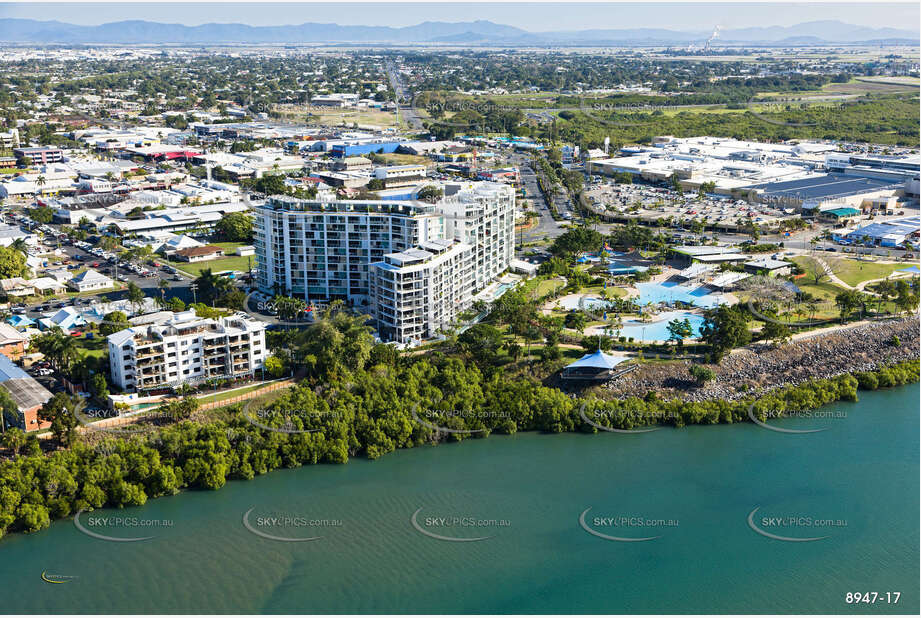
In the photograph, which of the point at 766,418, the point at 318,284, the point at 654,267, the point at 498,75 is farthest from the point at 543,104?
the point at 766,418

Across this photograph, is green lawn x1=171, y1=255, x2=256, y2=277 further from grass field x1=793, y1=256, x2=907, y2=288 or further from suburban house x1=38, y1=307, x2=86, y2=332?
grass field x1=793, y1=256, x2=907, y2=288

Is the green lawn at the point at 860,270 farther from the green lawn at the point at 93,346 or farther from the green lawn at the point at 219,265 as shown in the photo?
the green lawn at the point at 93,346

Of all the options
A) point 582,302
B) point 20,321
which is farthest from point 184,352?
point 582,302

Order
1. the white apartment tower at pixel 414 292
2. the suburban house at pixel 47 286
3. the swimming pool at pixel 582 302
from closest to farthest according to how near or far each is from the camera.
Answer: the white apartment tower at pixel 414 292
the swimming pool at pixel 582 302
the suburban house at pixel 47 286

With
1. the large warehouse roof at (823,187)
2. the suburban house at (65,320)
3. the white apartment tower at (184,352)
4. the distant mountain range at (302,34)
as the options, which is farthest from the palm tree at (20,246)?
the distant mountain range at (302,34)

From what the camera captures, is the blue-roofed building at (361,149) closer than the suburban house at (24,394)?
No

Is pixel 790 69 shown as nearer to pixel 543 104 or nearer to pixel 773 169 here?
pixel 543 104
